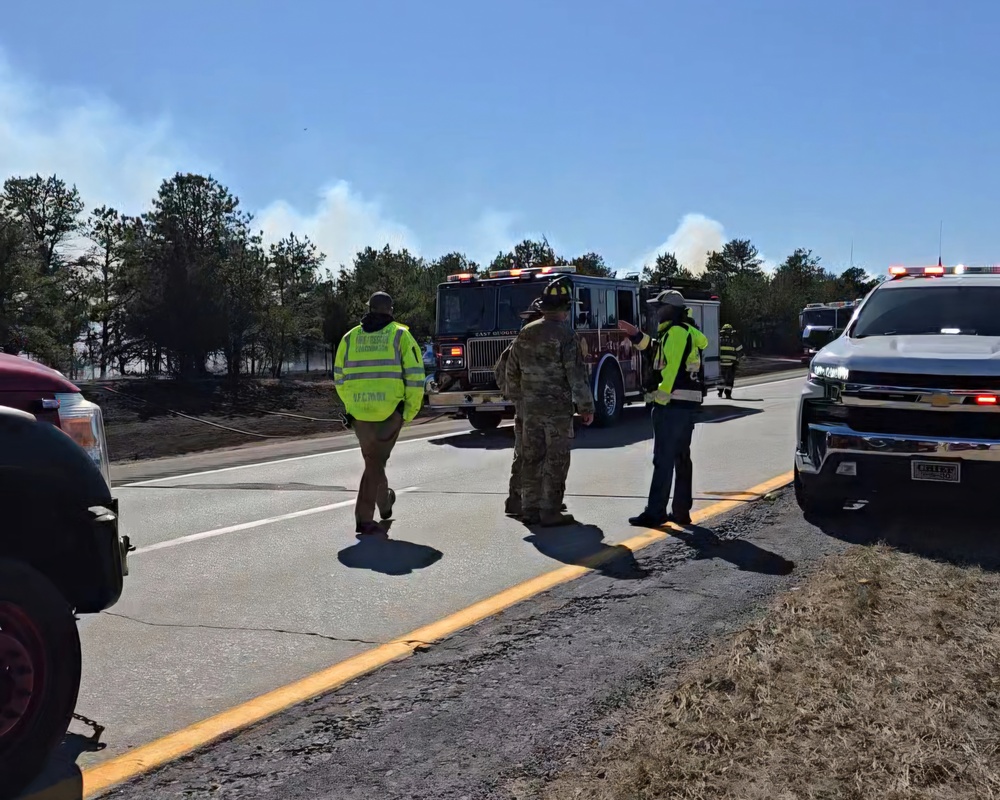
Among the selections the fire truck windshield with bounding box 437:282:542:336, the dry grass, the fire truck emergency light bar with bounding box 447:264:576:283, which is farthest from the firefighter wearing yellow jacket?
the fire truck emergency light bar with bounding box 447:264:576:283

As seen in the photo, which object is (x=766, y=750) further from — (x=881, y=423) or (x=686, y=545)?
(x=881, y=423)

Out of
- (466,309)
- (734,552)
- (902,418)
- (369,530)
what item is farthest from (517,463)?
(466,309)

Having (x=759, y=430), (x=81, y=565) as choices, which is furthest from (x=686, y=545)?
(x=759, y=430)

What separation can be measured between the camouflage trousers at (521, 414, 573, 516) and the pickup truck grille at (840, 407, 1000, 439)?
205 centimetres

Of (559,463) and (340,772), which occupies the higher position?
(559,463)

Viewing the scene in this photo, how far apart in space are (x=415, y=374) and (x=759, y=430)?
28.5 ft

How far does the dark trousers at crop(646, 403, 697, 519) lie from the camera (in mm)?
7840

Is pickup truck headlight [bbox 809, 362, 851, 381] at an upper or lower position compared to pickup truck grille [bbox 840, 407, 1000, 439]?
upper

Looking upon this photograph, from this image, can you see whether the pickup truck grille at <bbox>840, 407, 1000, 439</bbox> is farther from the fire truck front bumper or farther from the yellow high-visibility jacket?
the fire truck front bumper

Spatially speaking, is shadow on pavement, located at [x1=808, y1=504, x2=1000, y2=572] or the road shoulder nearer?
the road shoulder

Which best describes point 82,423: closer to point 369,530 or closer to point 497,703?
point 497,703

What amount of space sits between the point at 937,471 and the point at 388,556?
369cm

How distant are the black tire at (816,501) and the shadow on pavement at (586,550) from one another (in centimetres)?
153

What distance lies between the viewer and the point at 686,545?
705cm
